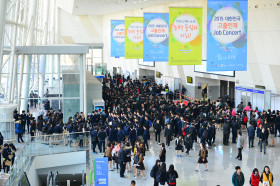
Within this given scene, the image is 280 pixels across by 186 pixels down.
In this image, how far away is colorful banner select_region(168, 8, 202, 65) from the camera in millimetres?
19578

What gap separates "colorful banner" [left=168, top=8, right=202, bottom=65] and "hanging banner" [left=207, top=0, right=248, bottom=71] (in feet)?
7.35

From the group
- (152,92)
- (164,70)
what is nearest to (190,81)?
(152,92)

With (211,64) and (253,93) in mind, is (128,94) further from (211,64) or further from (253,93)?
(211,64)

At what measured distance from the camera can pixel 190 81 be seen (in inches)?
1474

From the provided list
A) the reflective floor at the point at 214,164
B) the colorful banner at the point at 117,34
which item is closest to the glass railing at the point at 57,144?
the reflective floor at the point at 214,164

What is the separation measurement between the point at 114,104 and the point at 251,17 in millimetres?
10629

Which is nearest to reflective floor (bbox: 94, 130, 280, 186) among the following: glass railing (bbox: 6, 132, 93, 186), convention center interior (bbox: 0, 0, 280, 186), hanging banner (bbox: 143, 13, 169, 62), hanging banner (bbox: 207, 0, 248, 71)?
convention center interior (bbox: 0, 0, 280, 186)

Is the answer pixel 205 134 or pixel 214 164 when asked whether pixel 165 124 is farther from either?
pixel 214 164

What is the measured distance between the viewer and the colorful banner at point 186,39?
19.6m

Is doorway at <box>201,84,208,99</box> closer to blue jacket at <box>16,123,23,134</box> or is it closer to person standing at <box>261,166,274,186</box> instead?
blue jacket at <box>16,123,23,134</box>

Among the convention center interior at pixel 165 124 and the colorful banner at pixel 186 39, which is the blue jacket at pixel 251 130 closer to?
the convention center interior at pixel 165 124

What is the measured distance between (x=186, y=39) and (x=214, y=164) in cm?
587

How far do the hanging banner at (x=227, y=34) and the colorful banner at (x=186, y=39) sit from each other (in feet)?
7.35

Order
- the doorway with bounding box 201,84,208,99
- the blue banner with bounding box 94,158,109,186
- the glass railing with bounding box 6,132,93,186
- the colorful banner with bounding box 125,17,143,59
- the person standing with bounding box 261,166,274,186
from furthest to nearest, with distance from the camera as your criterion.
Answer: the doorway with bounding box 201,84,208,99
the colorful banner with bounding box 125,17,143,59
the glass railing with bounding box 6,132,93,186
the blue banner with bounding box 94,158,109,186
the person standing with bounding box 261,166,274,186
